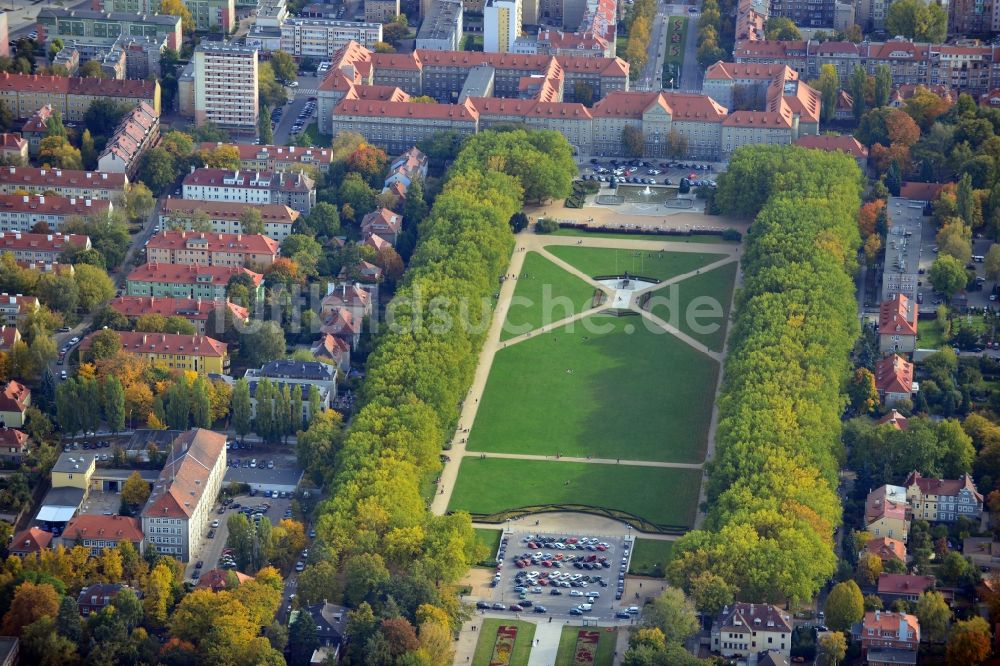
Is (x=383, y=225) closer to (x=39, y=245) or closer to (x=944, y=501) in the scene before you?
(x=39, y=245)

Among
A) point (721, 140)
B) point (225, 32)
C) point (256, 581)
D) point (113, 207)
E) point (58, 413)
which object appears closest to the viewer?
point (256, 581)

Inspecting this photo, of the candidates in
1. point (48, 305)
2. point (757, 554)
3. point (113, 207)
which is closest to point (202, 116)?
point (113, 207)

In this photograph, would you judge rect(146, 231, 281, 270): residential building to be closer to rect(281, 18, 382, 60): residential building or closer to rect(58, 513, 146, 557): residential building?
rect(58, 513, 146, 557): residential building

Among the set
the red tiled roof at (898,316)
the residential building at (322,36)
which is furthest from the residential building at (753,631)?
the residential building at (322,36)

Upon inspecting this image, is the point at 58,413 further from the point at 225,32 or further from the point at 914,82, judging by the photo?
the point at 914,82

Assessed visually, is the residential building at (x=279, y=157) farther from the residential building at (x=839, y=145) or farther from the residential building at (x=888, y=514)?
the residential building at (x=888, y=514)

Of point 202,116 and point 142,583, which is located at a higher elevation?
point 202,116
